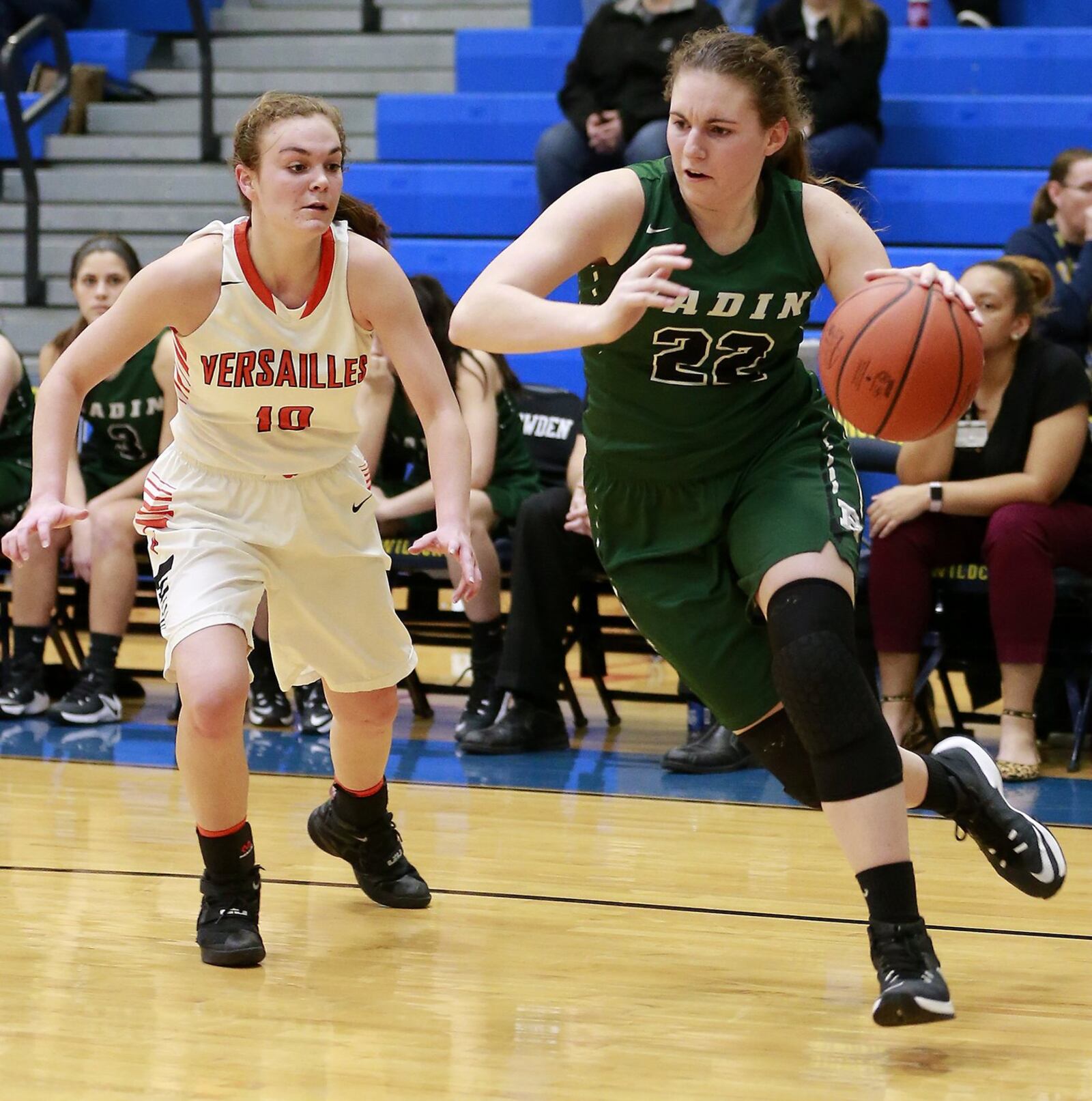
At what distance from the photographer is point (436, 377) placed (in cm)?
321

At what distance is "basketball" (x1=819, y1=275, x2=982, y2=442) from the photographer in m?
2.74

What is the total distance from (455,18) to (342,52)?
0.65m

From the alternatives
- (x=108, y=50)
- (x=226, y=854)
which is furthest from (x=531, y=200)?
(x=226, y=854)

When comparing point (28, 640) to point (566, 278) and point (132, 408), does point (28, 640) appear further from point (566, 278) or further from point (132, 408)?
point (566, 278)

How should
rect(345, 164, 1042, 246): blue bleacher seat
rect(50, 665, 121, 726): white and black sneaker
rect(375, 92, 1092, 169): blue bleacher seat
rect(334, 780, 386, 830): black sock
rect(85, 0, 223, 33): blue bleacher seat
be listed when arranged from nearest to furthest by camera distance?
1. rect(334, 780, 386, 830): black sock
2. rect(50, 665, 121, 726): white and black sneaker
3. rect(345, 164, 1042, 246): blue bleacher seat
4. rect(375, 92, 1092, 169): blue bleacher seat
5. rect(85, 0, 223, 33): blue bleacher seat

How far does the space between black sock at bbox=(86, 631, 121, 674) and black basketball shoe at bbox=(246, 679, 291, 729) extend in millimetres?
472

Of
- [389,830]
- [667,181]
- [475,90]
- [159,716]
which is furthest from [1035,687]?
[475,90]

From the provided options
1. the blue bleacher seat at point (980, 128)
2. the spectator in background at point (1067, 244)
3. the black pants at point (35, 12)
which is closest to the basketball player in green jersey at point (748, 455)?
the spectator in background at point (1067, 244)

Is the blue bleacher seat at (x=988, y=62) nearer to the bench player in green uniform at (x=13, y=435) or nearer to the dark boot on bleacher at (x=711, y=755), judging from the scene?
the dark boot on bleacher at (x=711, y=755)


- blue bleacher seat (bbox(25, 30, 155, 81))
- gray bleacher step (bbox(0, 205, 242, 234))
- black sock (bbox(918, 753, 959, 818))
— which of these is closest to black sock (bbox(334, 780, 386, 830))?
black sock (bbox(918, 753, 959, 818))

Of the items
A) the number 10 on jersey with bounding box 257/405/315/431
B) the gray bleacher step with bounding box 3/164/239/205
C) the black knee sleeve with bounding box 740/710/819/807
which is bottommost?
the black knee sleeve with bounding box 740/710/819/807

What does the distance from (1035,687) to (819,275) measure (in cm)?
231

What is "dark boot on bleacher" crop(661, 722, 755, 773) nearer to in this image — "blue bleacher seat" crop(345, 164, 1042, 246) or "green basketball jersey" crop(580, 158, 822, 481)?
"green basketball jersey" crop(580, 158, 822, 481)

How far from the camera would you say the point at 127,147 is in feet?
29.6
